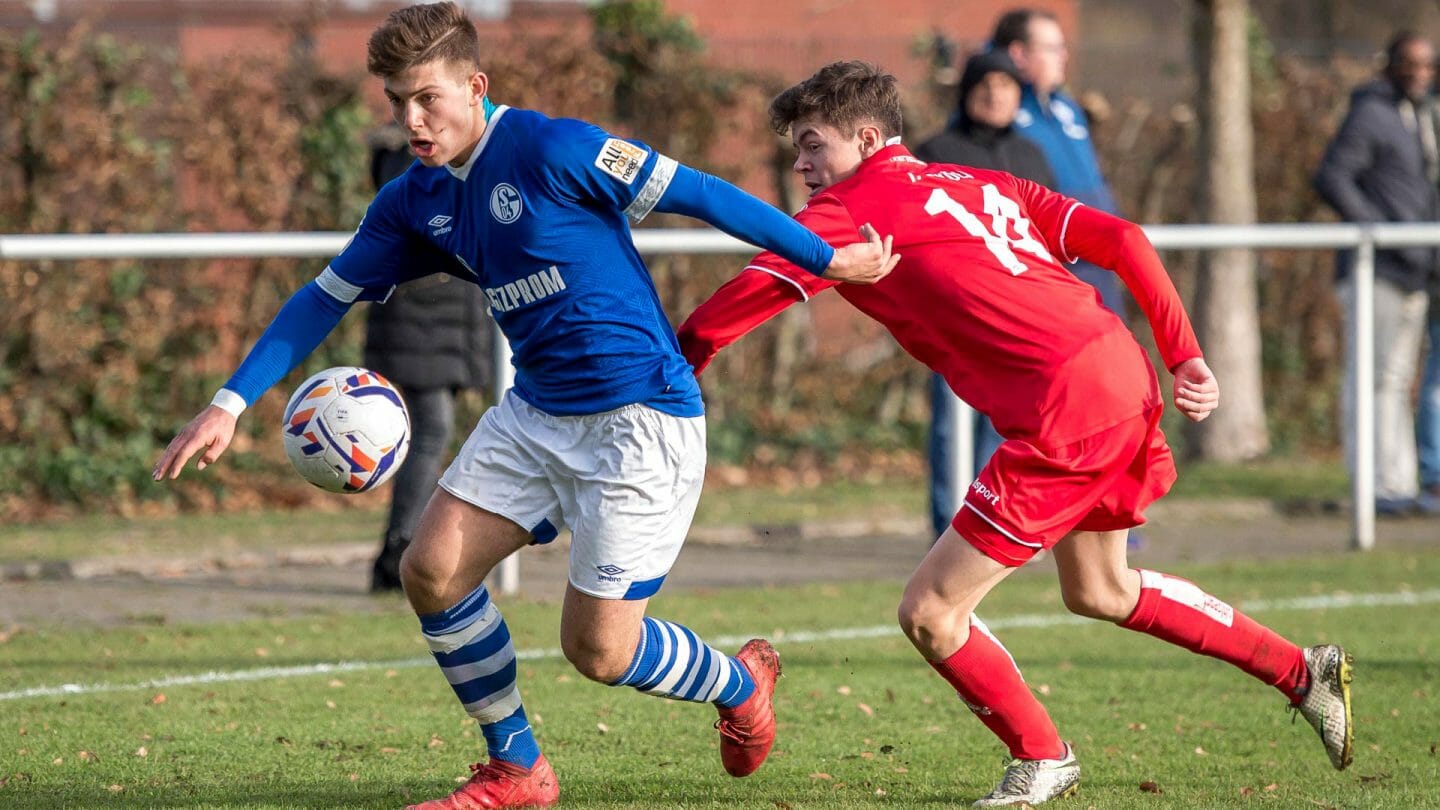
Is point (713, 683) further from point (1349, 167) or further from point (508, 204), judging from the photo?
point (1349, 167)

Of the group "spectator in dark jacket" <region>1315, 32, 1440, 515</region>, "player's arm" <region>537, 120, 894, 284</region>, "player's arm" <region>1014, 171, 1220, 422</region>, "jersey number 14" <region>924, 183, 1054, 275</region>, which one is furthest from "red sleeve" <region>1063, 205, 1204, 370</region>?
"spectator in dark jacket" <region>1315, 32, 1440, 515</region>

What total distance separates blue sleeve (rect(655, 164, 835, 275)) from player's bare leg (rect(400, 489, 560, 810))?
0.89 metres

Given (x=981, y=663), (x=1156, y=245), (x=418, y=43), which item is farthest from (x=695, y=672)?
(x=1156, y=245)

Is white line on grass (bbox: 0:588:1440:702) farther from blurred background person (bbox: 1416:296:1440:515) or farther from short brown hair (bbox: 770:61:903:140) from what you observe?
short brown hair (bbox: 770:61:903:140)

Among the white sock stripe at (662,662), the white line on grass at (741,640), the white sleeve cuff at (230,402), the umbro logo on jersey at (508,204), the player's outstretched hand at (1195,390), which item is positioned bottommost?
the white line on grass at (741,640)

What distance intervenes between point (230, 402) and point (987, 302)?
1825mm

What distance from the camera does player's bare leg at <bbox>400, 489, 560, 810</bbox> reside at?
4.40 metres

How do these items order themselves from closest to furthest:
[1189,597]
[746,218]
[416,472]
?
[746,218], [1189,597], [416,472]

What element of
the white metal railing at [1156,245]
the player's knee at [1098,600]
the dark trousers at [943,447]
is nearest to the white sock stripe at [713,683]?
the player's knee at [1098,600]

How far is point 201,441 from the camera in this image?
4.24 m

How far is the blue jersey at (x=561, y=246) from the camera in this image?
426 cm

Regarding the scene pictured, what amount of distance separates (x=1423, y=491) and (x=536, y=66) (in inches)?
239

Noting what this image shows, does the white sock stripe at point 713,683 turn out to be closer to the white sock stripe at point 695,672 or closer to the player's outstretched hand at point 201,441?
the white sock stripe at point 695,672

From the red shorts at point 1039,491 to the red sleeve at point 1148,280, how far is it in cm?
21
